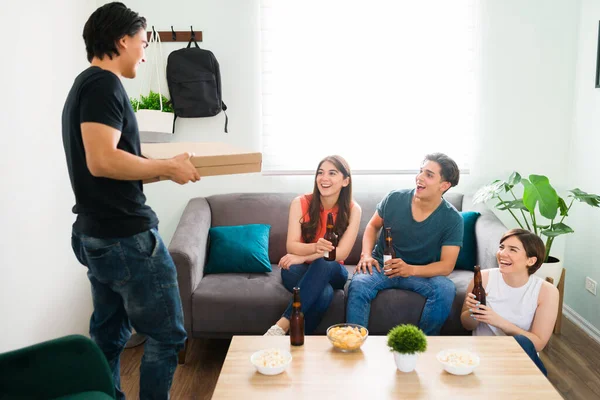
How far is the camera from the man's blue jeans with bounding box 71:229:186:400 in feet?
5.83

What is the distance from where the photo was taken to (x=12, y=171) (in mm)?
2486

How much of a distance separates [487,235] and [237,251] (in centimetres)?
141

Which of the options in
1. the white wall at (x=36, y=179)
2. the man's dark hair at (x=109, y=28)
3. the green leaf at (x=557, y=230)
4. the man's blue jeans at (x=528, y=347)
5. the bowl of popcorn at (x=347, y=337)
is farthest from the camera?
the green leaf at (x=557, y=230)

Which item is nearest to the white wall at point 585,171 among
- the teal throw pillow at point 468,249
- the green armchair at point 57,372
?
the teal throw pillow at point 468,249

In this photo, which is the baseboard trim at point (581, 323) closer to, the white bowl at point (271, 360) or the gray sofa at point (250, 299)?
the gray sofa at point (250, 299)

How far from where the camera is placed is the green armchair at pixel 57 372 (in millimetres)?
1588

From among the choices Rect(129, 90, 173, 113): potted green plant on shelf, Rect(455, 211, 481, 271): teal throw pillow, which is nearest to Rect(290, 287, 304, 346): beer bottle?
Rect(455, 211, 481, 271): teal throw pillow

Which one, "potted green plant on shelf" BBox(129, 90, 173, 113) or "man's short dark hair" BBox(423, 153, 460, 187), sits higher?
"potted green plant on shelf" BBox(129, 90, 173, 113)

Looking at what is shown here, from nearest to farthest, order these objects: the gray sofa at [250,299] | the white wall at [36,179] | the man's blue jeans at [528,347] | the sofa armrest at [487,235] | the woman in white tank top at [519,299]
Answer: the man's blue jeans at [528,347], the woman in white tank top at [519,299], the white wall at [36,179], the gray sofa at [250,299], the sofa armrest at [487,235]

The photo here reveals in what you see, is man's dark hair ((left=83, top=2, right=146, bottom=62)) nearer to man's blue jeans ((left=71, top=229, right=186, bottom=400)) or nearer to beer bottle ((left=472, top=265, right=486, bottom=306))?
man's blue jeans ((left=71, top=229, right=186, bottom=400))

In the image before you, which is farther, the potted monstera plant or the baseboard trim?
the baseboard trim

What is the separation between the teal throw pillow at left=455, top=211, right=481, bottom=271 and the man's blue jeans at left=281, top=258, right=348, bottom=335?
0.79m

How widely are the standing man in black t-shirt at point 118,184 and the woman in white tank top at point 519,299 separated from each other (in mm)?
1329

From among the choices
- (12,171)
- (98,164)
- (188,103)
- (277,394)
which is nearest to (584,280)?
(277,394)
